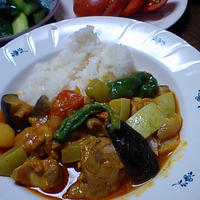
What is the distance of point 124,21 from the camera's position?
3.82 m

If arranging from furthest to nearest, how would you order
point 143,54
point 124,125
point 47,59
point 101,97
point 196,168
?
1. point 47,59
2. point 143,54
3. point 101,97
4. point 124,125
5. point 196,168

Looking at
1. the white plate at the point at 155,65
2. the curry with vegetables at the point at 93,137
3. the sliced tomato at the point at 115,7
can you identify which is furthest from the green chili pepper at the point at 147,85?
the sliced tomato at the point at 115,7

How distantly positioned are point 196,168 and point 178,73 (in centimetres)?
110

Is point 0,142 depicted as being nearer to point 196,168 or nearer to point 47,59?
point 47,59

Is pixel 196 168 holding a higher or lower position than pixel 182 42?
lower

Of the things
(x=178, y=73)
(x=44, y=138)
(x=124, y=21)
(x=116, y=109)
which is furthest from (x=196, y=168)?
(x=124, y=21)

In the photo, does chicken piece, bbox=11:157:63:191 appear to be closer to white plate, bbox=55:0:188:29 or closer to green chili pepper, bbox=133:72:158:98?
green chili pepper, bbox=133:72:158:98

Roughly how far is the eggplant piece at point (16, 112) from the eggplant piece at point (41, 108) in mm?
84

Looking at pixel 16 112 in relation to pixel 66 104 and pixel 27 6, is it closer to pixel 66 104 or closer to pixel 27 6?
pixel 66 104

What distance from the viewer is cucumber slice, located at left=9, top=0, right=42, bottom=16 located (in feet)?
15.3

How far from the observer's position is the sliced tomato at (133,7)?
164 inches

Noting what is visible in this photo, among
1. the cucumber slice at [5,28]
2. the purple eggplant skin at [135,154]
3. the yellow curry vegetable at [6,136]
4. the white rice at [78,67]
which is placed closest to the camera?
the purple eggplant skin at [135,154]

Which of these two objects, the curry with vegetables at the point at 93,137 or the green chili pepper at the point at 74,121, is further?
the green chili pepper at the point at 74,121

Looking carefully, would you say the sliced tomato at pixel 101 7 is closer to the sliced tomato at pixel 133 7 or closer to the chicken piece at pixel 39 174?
the sliced tomato at pixel 133 7
